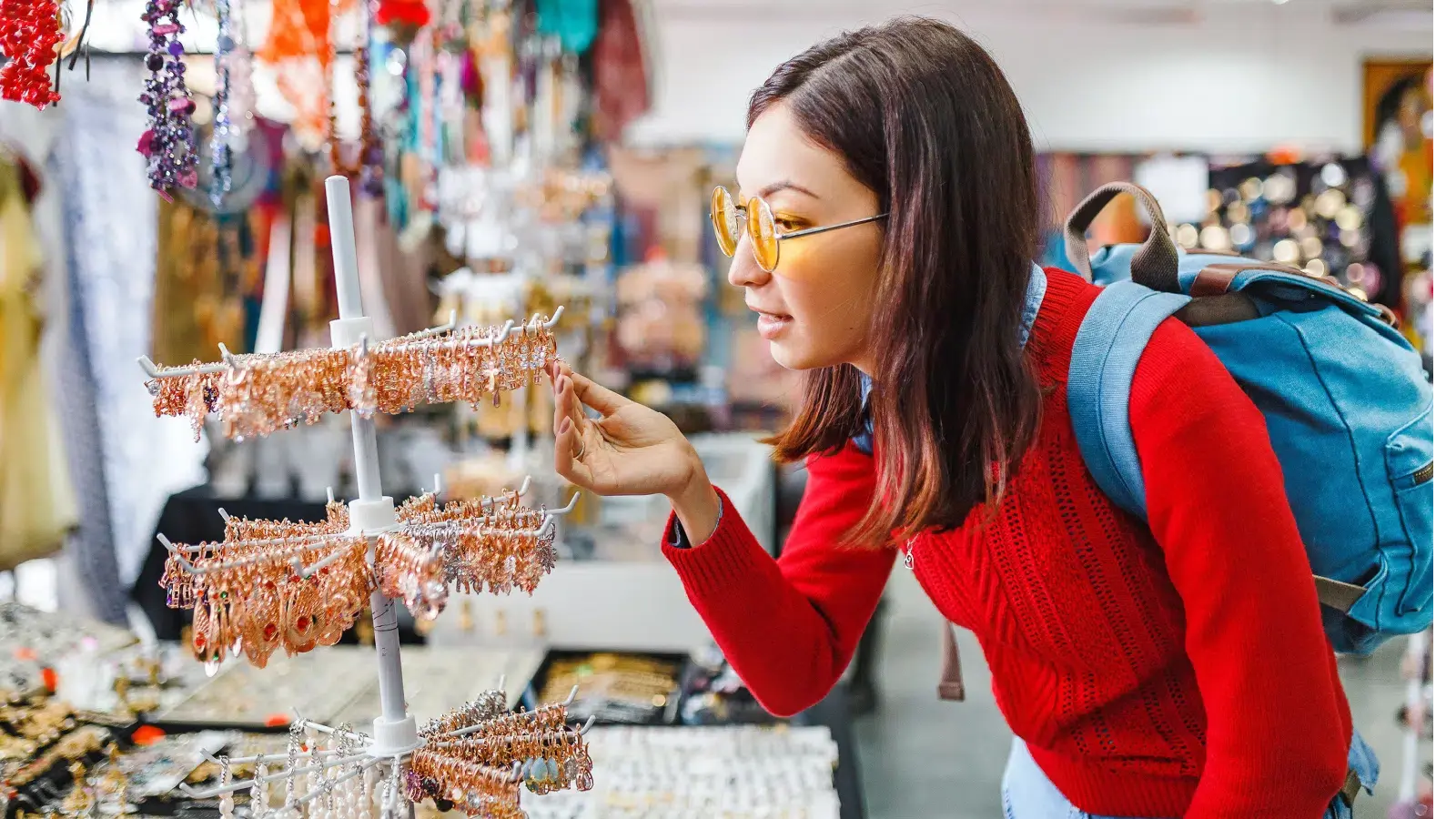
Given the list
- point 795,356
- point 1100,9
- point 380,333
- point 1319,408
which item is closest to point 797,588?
point 795,356

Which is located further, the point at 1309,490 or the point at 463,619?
the point at 463,619

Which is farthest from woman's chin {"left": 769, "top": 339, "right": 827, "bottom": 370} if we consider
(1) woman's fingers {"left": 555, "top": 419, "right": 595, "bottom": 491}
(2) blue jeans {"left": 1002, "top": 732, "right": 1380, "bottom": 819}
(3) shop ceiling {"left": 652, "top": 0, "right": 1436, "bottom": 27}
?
(3) shop ceiling {"left": 652, "top": 0, "right": 1436, "bottom": 27}

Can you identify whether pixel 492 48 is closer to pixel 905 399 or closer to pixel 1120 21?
pixel 905 399

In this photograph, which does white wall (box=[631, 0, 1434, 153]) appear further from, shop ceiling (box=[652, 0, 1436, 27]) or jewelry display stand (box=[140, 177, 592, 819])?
jewelry display stand (box=[140, 177, 592, 819])

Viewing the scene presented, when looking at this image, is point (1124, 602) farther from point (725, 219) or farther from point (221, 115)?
point (221, 115)

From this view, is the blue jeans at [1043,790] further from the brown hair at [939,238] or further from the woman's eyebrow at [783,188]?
the woman's eyebrow at [783,188]

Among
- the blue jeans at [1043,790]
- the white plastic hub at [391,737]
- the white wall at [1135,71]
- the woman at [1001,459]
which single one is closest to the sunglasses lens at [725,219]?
the woman at [1001,459]

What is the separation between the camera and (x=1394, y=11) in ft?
22.6

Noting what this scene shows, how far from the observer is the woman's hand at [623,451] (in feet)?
2.67

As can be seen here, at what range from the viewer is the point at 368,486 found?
0.80 m

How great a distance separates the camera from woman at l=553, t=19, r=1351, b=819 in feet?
2.58

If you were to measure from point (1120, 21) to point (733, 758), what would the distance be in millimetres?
7055

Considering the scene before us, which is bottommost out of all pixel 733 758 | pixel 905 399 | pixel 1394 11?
pixel 733 758

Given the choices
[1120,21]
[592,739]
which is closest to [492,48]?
[592,739]
